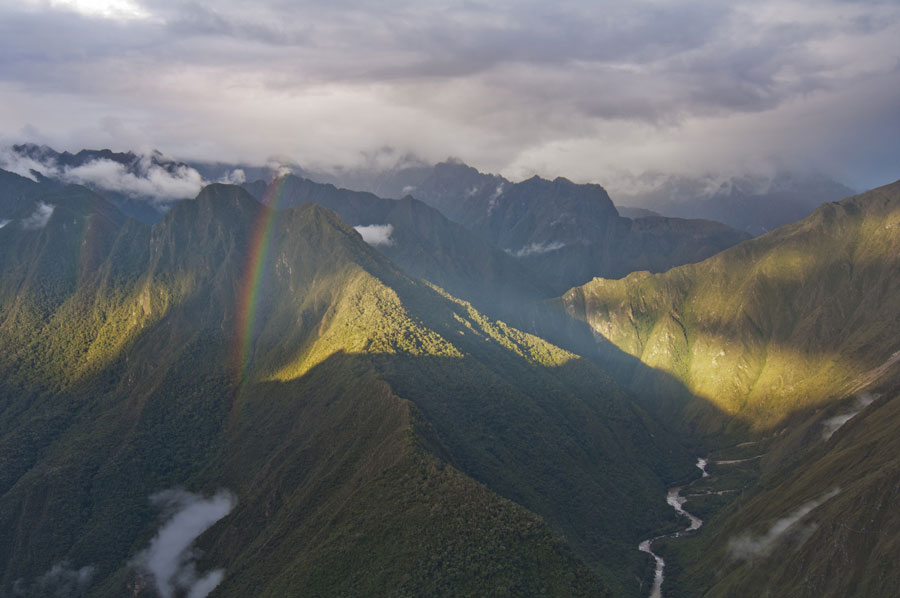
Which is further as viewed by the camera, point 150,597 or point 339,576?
point 150,597

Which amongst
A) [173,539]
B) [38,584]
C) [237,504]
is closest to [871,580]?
[237,504]

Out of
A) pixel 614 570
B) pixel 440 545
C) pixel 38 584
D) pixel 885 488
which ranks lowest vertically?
pixel 38 584

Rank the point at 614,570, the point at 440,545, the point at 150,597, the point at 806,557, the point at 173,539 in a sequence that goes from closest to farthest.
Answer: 1. the point at 440,545
2. the point at 806,557
3. the point at 150,597
4. the point at 614,570
5. the point at 173,539

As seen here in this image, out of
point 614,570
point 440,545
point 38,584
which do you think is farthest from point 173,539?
point 614,570

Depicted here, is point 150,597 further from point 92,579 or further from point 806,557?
point 806,557

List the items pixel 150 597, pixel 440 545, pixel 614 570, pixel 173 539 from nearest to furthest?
pixel 440 545
pixel 150 597
pixel 614 570
pixel 173 539

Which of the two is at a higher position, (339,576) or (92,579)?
(339,576)

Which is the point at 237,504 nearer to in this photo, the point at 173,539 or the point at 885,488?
the point at 173,539

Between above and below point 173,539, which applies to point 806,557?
above

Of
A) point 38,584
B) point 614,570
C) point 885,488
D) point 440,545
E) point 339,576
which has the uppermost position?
point 885,488

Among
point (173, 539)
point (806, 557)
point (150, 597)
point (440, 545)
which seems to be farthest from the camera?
point (173, 539)
